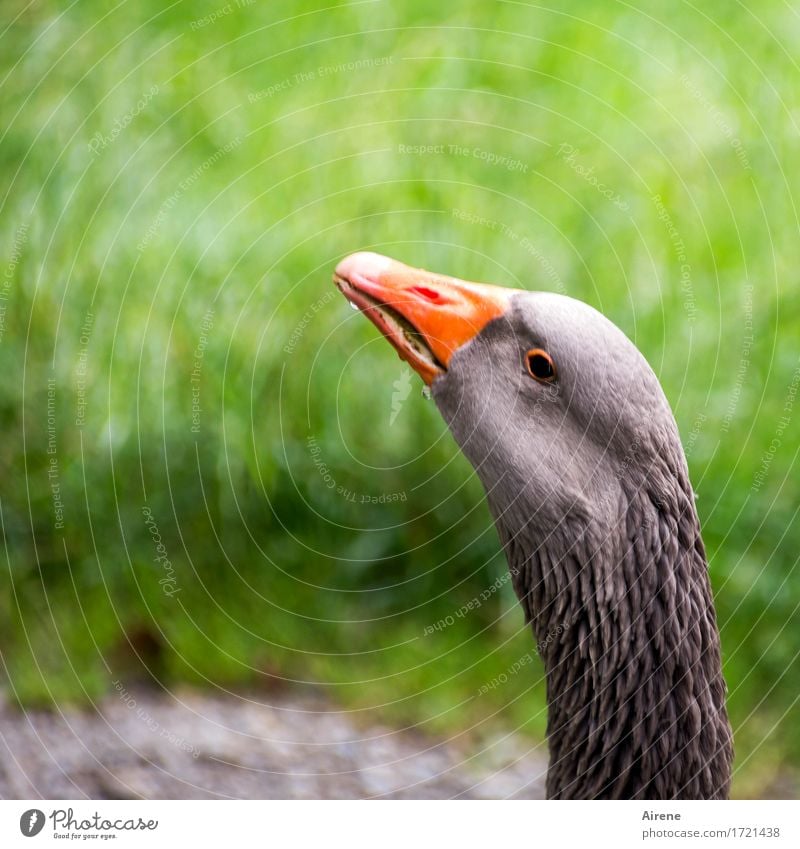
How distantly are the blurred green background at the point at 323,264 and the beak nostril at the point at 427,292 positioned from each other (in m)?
0.52

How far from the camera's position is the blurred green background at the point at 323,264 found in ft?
4.75

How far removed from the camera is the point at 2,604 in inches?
58.4

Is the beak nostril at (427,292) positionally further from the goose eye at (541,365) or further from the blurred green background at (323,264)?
the blurred green background at (323,264)

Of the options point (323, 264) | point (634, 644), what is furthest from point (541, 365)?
point (323, 264)

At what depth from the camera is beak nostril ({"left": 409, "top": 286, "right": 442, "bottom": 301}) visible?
94 cm

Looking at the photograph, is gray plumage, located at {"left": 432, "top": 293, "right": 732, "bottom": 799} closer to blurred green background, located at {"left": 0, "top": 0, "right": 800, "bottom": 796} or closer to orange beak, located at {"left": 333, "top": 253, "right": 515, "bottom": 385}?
orange beak, located at {"left": 333, "top": 253, "right": 515, "bottom": 385}

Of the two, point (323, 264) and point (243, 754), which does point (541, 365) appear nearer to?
point (323, 264)

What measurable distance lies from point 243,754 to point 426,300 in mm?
860

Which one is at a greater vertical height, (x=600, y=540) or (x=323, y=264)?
(x=323, y=264)

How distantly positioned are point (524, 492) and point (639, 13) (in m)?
0.85

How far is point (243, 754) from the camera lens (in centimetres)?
151

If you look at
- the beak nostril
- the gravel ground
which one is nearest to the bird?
the beak nostril
